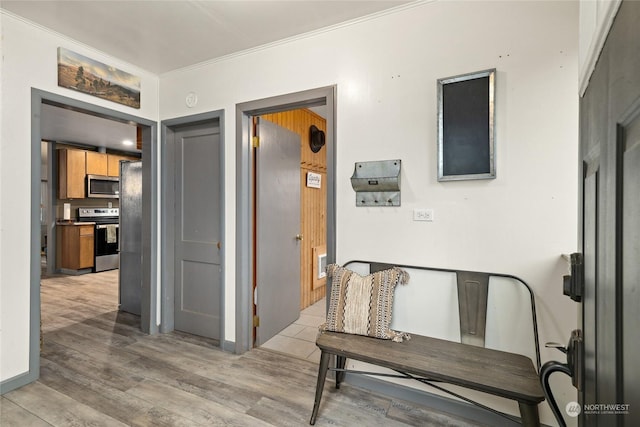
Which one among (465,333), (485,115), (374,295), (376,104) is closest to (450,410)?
(465,333)

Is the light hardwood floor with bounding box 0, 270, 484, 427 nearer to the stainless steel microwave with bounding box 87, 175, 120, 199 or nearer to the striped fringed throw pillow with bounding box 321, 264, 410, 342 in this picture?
the striped fringed throw pillow with bounding box 321, 264, 410, 342

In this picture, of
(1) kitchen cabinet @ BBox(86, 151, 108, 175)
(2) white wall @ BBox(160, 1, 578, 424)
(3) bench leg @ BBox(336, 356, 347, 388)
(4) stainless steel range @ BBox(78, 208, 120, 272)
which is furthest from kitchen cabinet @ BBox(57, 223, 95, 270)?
(3) bench leg @ BBox(336, 356, 347, 388)

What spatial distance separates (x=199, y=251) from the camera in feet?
10.3

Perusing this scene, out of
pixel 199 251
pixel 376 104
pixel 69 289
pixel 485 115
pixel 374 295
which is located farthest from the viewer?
pixel 69 289

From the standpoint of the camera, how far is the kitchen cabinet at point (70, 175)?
596cm

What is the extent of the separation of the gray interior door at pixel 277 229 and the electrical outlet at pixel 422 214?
57.2 inches

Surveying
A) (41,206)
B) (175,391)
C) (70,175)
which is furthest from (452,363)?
(70,175)

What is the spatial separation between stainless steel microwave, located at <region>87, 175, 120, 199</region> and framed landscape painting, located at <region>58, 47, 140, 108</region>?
435 cm

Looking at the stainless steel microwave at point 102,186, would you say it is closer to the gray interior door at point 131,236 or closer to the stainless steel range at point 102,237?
the stainless steel range at point 102,237

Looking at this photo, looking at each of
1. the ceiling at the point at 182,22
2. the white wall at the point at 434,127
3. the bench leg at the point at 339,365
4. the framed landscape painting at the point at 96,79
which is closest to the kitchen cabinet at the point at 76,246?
the framed landscape painting at the point at 96,79

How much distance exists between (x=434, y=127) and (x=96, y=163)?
7051mm

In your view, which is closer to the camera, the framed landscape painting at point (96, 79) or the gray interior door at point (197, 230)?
the framed landscape painting at point (96, 79)

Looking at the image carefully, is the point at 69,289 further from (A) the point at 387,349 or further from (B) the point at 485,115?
(B) the point at 485,115

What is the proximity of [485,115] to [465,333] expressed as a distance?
1.34 m
